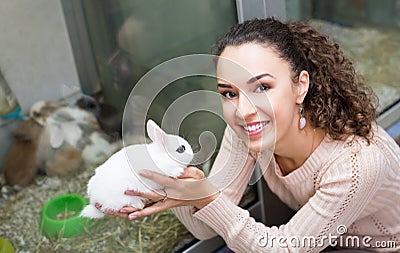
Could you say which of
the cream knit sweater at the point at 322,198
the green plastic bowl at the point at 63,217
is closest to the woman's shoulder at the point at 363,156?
the cream knit sweater at the point at 322,198

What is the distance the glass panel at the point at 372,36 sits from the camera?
195cm

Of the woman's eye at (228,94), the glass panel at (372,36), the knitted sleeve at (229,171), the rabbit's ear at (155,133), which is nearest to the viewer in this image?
the rabbit's ear at (155,133)

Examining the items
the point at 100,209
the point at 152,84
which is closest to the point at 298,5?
the point at 152,84

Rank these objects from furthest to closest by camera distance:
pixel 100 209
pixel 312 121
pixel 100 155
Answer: pixel 100 155
pixel 312 121
pixel 100 209

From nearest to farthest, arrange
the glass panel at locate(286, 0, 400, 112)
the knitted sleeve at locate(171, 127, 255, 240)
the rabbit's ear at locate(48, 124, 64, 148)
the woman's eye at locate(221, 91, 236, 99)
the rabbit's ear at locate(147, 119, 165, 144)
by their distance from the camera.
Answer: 1. the rabbit's ear at locate(147, 119, 165, 144)
2. the woman's eye at locate(221, 91, 236, 99)
3. the knitted sleeve at locate(171, 127, 255, 240)
4. the rabbit's ear at locate(48, 124, 64, 148)
5. the glass panel at locate(286, 0, 400, 112)

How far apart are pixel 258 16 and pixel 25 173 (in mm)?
823

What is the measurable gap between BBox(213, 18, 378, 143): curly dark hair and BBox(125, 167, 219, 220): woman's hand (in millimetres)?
251

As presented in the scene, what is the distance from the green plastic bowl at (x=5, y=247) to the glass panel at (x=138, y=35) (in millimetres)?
445

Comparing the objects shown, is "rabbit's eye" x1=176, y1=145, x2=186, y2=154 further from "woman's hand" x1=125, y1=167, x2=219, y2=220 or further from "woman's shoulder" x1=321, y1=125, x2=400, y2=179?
"woman's shoulder" x1=321, y1=125, x2=400, y2=179

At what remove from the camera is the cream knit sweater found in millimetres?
1104

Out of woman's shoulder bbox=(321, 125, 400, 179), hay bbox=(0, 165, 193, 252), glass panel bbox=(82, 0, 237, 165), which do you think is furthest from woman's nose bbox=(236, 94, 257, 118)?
hay bbox=(0, 165, 193, 252)

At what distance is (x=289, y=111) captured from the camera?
3.52 feet

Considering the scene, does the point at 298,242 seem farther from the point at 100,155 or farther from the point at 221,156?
the point at 100,155

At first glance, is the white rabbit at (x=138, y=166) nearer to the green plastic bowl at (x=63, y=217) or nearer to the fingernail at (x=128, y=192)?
the fingernail at (x=128, y=192)
